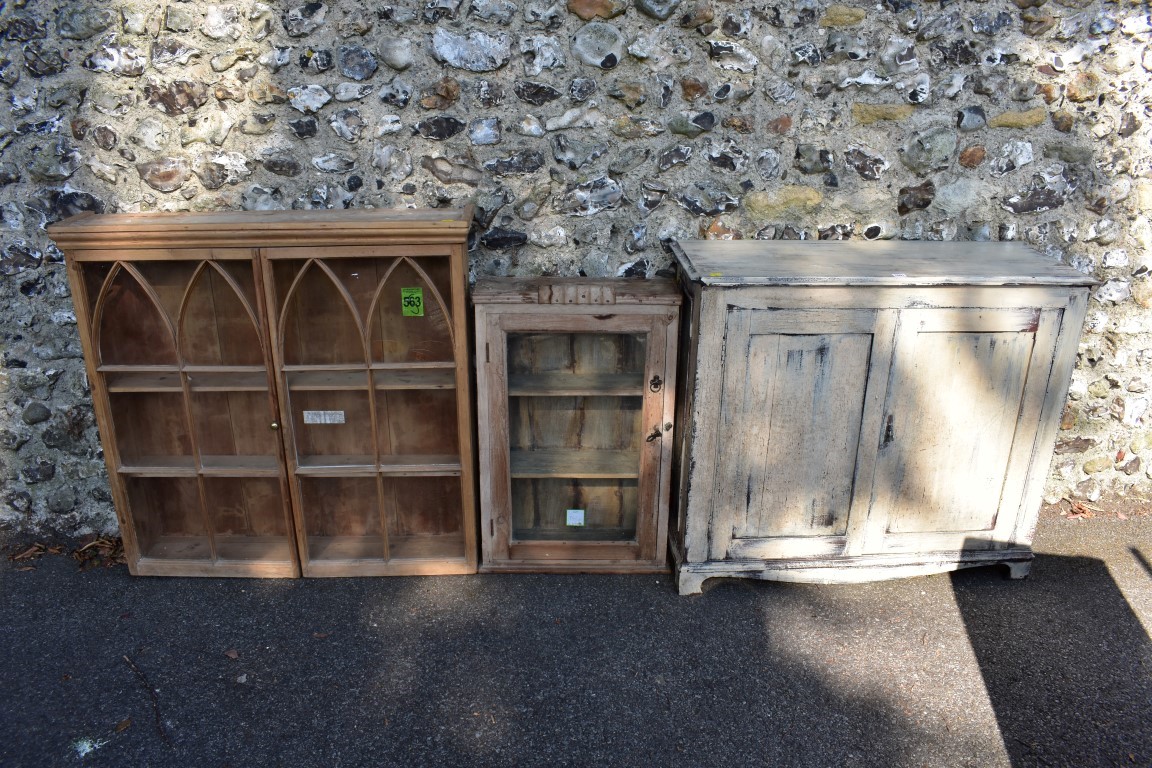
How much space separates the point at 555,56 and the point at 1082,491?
131 inches

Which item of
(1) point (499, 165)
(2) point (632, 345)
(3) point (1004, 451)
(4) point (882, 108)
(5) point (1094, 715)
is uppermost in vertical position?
(4) point (882, 108)

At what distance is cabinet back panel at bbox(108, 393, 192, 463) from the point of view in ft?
11.0

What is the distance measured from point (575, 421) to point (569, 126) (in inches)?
49.3

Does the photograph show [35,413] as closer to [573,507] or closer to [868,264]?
[573,507]

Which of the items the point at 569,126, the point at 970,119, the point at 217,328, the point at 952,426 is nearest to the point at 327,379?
the point at 217,328

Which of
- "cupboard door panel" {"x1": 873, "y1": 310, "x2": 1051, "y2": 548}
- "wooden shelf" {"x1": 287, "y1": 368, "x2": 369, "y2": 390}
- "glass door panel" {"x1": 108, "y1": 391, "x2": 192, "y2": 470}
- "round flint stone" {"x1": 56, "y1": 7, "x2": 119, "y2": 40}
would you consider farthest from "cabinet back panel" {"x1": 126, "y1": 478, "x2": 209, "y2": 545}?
"cupboard door panel" {"x1": 873, "y1": 310, "x2": 1051, "y2": 548}

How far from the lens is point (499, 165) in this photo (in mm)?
3291

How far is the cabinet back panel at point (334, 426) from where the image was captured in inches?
133

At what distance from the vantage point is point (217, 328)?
329cm

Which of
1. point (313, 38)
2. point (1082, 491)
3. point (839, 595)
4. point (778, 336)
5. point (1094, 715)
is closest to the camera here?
point (1094, 715)

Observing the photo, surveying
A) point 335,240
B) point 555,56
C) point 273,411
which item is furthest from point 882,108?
point 273,411

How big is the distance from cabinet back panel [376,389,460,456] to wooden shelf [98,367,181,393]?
83 centimetres

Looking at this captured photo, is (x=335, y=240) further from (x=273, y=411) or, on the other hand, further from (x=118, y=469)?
(x=118, y=469)

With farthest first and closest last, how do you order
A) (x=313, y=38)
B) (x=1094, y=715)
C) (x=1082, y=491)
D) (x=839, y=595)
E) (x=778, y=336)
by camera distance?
(x=1082, y=491), (x=839, y=595), (x=313, y=38), (x=778, y=336), (x=1094, y=715)
